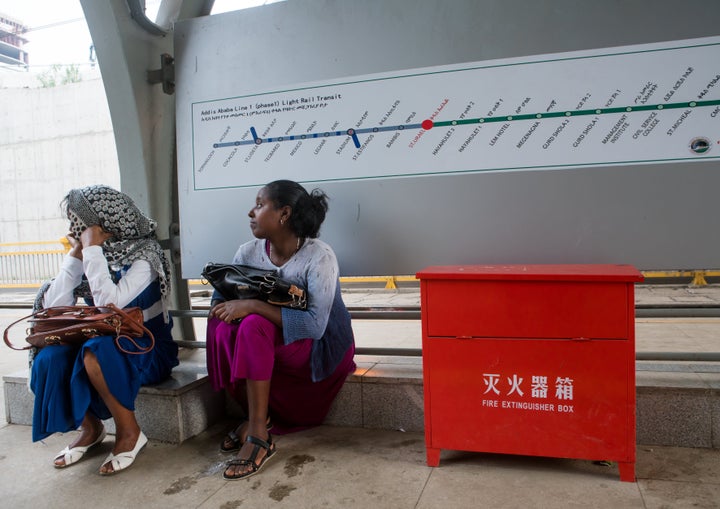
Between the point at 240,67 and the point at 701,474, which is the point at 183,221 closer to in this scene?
the point at 240,67

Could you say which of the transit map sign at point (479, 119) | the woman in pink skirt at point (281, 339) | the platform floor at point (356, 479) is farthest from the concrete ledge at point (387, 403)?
the transit map sign at point (479, 119)

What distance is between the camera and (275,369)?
105 inches

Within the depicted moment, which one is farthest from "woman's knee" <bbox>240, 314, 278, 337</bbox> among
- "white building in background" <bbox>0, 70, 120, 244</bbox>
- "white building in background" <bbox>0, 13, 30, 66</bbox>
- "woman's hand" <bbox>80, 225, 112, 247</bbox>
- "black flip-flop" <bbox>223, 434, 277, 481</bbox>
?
"white building in background" <bbox>0, 13, 30, 66</bbox>

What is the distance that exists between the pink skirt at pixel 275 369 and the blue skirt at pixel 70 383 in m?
0.40

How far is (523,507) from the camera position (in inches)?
77.6

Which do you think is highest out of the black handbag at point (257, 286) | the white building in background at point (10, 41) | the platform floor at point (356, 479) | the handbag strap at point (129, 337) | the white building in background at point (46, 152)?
the white building in background at point (10, 41)

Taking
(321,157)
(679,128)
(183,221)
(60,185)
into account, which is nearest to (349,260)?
(321,157)

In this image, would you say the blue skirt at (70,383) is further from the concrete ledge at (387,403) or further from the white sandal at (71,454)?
Answer: the concrete ledge at (387,403)

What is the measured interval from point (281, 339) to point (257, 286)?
28cm

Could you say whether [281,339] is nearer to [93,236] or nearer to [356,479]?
[356,479]

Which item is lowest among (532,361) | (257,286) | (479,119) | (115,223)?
(532,361)

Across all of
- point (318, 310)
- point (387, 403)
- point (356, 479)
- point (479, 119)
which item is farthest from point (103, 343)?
point (479, 119)

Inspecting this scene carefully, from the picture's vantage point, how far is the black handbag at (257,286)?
2.44 meters

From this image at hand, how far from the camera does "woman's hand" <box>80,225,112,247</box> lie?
8.68 ft
